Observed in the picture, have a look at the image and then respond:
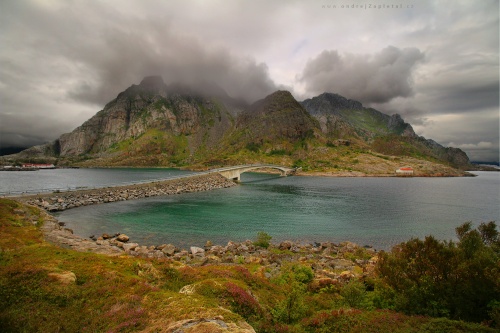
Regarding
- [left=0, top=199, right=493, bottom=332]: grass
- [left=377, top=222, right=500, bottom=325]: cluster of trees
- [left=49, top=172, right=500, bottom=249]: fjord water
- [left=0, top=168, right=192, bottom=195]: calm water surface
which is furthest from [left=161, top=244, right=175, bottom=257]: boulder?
[left=0, top=168, right=192, bottom=195]: calm water surface

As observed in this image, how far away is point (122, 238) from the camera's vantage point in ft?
104

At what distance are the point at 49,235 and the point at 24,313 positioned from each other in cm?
2334

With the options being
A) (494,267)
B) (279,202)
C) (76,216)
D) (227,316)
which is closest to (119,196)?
(76,216)

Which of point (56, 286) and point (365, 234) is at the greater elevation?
point (56, 286)

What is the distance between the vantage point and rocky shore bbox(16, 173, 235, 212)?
5047cm

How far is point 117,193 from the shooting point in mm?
65375

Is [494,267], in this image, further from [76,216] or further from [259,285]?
[76,216]

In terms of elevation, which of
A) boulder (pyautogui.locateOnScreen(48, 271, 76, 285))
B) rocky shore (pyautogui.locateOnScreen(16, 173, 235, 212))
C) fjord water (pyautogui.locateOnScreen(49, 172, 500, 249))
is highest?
boulder (pyautogui.locateOnScreen(48, 271, 76, 285))

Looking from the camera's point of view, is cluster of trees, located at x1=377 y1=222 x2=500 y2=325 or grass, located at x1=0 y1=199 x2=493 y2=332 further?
cluster of trees, located at x1=377 y1=222 x2=500 y2=325

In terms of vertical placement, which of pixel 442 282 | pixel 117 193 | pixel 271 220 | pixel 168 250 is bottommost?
pixel 271 220

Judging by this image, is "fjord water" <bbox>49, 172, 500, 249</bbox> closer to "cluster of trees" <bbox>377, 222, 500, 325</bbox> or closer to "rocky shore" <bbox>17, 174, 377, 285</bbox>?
"rocky shore" <bbox>17, 174, 377, 285</bbox>

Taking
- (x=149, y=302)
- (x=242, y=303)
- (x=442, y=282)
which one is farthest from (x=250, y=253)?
(x=149, y=302)

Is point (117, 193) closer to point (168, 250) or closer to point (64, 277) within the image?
point (168, 250)

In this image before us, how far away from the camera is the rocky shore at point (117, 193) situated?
166 ft
